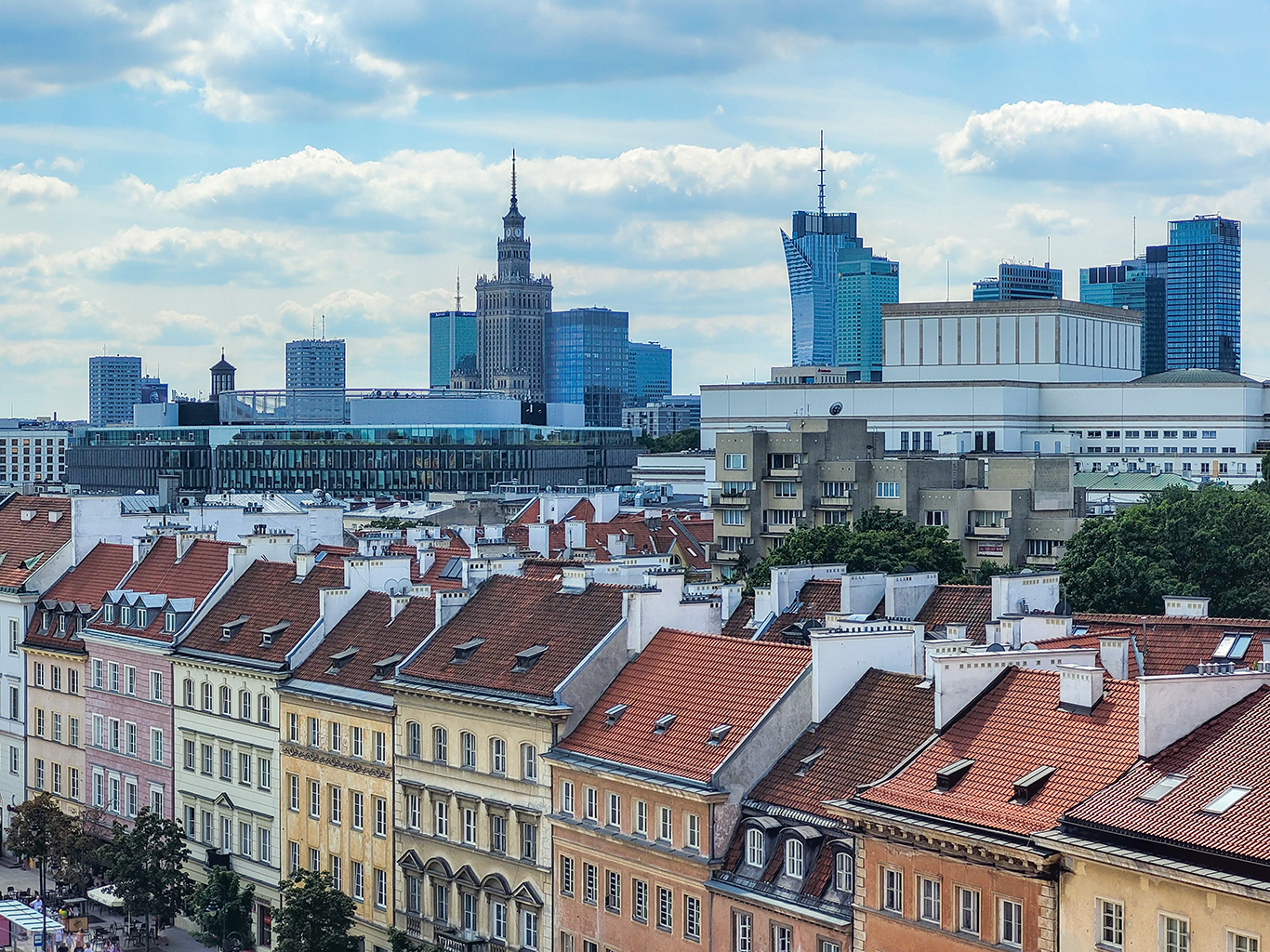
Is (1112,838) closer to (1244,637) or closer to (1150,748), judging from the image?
(1150,748)

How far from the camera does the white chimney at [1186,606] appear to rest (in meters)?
90.6

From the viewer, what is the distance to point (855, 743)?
64.2 m

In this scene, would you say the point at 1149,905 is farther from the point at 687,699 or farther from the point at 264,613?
the point at 264,613

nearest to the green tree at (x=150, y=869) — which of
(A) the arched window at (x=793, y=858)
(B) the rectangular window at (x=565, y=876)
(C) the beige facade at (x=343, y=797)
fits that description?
(C) the beige facade at (x=343, y=797)

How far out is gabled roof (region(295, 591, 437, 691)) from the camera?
287 ft

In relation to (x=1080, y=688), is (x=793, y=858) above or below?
below

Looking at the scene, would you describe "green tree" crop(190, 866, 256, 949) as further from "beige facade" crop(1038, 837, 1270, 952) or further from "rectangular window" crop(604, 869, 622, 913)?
"beige facade" crop(1038, 837, 1270, 952)

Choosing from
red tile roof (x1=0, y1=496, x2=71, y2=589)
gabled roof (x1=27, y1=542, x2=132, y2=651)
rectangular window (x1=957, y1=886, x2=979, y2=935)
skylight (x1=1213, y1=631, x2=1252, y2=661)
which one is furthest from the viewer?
red tile roof (x1=0, y1=496, x2=71, y2=589)

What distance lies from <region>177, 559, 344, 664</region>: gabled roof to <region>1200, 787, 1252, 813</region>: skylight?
53.9 m

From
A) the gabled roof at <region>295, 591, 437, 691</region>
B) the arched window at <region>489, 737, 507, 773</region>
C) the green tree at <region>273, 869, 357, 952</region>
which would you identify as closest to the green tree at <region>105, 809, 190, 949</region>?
the gabled roof at <region>295, 591, 437, 691</region>

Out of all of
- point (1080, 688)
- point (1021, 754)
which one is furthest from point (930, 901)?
point (1080, 688)

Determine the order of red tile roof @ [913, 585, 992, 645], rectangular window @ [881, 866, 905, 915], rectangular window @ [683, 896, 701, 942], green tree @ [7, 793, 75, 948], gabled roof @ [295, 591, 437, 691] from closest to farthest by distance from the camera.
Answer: rectangular window @ [881, 866, 905, 915] < rectangular window @ [683, 896, 701, 942] < gabled roof @ [295, 591, 437, 691] < red tile roof @ [913, 585, 992, 645] < green tree @ [7, 793, 75, 948]

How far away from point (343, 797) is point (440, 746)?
8378 millimetres

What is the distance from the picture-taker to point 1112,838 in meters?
49.2
